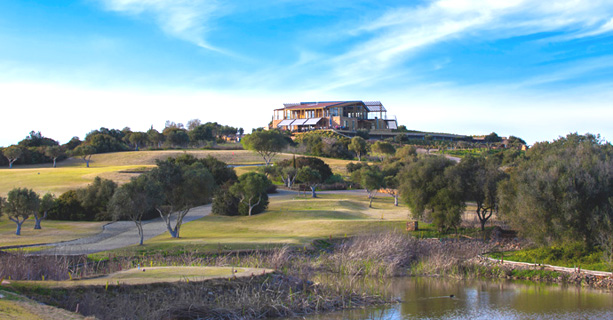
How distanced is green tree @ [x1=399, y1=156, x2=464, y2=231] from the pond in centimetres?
1045

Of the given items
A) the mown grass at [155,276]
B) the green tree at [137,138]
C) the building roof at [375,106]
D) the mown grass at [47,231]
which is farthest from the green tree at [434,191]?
the building roof at [375,106]

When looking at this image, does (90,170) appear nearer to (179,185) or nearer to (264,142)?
(264,142)

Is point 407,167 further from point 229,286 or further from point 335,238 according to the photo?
point 229,286

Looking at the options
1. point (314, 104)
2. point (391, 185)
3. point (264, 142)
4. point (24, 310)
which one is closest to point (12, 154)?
point (264, 142)

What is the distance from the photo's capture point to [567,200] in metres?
28.4

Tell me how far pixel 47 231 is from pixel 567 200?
113 feet

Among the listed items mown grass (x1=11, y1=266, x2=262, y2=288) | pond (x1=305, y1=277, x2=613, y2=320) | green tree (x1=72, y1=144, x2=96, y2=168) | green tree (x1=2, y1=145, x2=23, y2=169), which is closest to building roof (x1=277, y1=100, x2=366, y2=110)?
green tree (x1=72, y1=144, x2=96, y2=168)

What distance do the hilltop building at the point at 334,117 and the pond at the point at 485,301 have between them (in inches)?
3959

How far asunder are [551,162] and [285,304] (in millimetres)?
20096

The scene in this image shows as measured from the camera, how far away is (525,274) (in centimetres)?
2798

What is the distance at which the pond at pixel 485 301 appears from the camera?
19922mm

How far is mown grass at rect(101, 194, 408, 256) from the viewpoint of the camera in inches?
1184

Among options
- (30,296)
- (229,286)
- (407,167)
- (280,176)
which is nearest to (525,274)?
(407,167)

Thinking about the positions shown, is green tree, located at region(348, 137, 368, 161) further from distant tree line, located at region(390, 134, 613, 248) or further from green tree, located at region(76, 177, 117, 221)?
distant tree line, located at region(390, 134, 613, 248)
